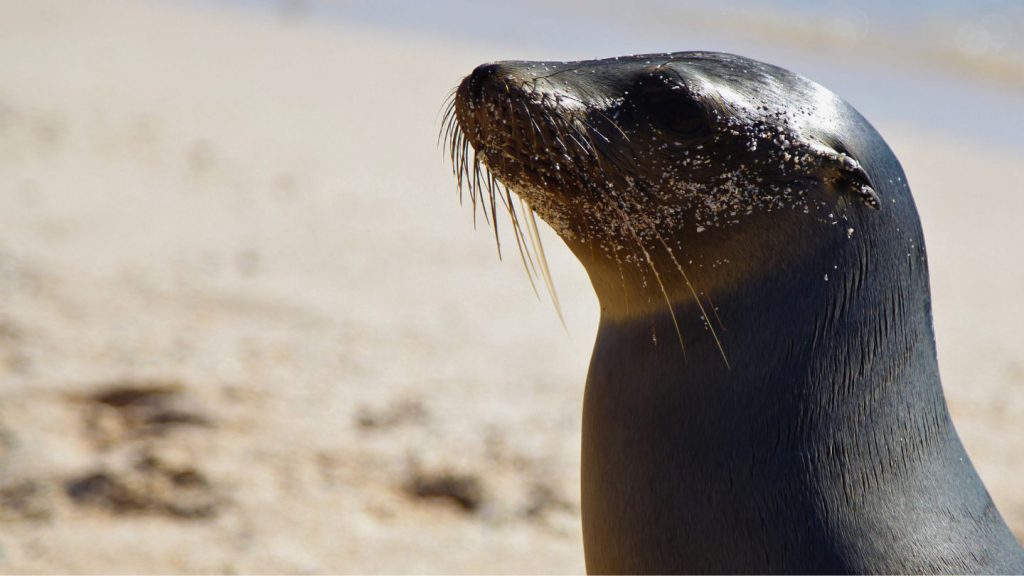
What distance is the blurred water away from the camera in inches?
424

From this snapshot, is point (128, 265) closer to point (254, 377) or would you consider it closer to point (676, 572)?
point (254, 377)

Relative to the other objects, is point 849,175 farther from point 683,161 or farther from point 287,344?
point 287,344

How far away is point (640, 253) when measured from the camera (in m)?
2.00

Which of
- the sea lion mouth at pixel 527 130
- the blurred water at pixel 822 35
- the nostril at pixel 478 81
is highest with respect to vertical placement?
the blurred water at pixel 822 35

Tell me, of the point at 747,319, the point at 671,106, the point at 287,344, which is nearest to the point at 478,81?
the point at 671,106

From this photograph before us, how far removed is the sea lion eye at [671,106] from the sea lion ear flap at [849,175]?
8.0 inches

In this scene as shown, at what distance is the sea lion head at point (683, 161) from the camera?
1.92m

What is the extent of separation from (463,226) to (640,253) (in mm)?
3963

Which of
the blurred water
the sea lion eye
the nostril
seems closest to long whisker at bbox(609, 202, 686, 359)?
the sea lion eye

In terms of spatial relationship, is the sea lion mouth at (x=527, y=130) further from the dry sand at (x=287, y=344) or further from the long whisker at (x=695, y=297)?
the dry sand at (x=287, y=344)

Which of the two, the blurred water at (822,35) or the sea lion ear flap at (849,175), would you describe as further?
the blurred water at (822,35)

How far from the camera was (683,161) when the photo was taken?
77.4 inches

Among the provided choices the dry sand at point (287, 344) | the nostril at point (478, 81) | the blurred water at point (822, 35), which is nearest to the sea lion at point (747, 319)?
the nostril at point (478, 81)

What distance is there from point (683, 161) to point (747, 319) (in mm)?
288
